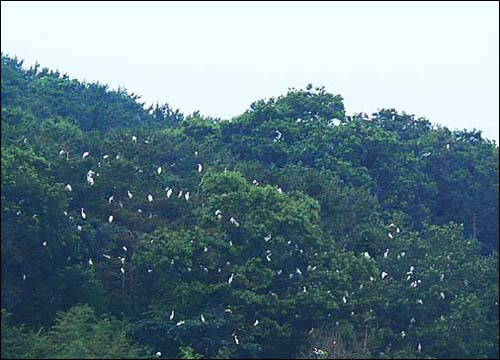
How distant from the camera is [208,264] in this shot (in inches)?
802

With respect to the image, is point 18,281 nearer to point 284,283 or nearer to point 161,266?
point 161,266

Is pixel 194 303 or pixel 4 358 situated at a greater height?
pixel 194 303

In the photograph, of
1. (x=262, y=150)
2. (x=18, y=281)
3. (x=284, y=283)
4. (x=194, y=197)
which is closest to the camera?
(x=18, y=281)

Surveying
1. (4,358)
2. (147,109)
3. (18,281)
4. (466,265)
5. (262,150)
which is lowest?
(4,358)

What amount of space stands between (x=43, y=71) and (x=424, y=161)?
16.8m

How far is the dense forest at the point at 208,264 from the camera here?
62.2ft

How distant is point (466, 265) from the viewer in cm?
2105

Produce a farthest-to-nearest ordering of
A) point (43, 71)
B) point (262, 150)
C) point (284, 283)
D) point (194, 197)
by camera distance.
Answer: point (43, 71) → point (262, 150) → point (194, 197) → point (284, 283)

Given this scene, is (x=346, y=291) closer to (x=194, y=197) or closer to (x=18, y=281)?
(x=194, y=197)

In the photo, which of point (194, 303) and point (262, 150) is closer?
point (194, 303)

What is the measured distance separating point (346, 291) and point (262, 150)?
10360 millimetres

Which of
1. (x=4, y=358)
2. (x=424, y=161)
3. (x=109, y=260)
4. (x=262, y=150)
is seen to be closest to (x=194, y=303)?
(x=109, y=260)

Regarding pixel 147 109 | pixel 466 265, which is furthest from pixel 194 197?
pixel 147 109

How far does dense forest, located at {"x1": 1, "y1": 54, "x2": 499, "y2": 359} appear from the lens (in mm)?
18969
